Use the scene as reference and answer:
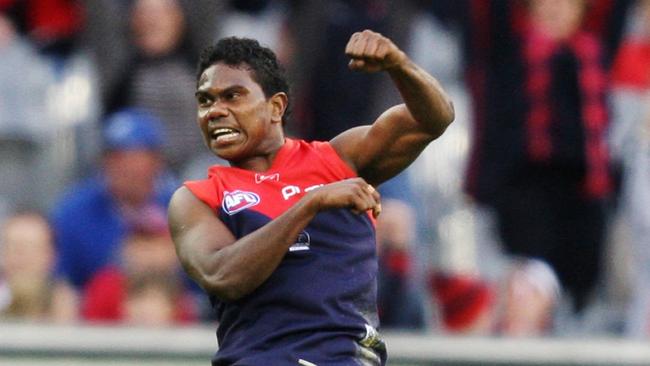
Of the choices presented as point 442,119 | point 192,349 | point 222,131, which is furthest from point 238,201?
point 192,349

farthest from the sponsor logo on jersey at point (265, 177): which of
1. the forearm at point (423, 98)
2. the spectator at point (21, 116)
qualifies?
the spectator at point (21, 116)

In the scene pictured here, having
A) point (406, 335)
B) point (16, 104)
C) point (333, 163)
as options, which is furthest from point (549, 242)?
point (333, 163)

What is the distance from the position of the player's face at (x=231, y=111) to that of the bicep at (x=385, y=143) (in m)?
0.30

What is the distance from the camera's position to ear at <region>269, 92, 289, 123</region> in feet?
18.1

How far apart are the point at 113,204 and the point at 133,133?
1.34ft

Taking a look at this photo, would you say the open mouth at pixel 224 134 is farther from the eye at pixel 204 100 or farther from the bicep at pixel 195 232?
the bicep at pixel 195 232

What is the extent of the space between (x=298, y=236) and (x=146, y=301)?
3722 millimetres

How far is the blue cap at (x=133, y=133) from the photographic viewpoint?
911 centimetres

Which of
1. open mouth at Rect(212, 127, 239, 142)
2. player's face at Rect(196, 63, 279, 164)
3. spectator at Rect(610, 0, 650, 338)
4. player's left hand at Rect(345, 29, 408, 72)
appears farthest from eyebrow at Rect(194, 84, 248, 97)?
spectator at Rect(610, 0, 650, 338)

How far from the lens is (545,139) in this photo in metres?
9.30

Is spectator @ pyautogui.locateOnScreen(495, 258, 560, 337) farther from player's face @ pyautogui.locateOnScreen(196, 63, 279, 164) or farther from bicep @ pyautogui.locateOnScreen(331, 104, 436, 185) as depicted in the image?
player's face @ pyautogui.locateOnScreen(196, 63, 279, 164)

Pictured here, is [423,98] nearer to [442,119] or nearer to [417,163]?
[442,119]

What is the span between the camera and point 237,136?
5.38m

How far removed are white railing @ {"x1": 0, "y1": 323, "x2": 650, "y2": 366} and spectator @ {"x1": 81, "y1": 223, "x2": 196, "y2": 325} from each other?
1.36ft
